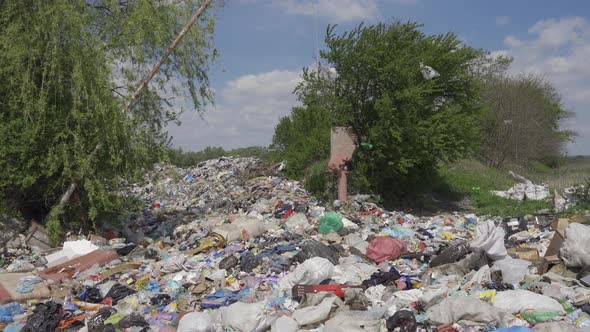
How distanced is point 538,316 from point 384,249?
281 cm

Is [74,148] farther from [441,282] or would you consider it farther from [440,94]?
[440,94]

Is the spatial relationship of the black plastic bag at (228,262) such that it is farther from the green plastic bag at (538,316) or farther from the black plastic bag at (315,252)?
the green plastic bag at (538,316)

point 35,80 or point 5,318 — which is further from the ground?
point 35,80

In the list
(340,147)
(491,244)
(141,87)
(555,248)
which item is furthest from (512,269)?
(340,147)


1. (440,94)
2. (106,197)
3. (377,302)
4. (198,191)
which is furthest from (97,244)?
(440,94)

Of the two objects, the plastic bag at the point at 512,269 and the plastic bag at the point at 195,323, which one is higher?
the plastic bag at the point at 512,269

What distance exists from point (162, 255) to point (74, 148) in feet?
8.07

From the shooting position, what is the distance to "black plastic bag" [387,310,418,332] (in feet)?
15.5

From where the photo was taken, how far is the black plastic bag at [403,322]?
4723 millimetres

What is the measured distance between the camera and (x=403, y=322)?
4781 mm

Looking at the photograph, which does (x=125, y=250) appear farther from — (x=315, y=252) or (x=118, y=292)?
(x=315, y=252)

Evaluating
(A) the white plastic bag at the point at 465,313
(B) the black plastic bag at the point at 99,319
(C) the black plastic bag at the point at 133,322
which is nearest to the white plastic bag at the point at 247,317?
(C) the black plastic bag at the point at 133,322

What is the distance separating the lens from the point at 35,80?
9.21 metres

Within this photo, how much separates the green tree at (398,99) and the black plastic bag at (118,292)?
8.95 m
